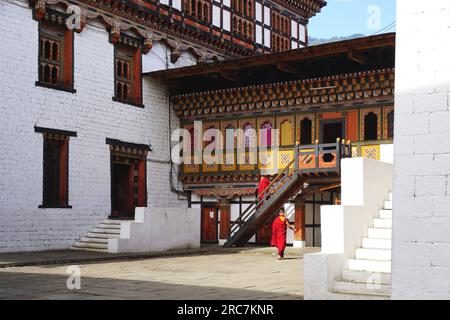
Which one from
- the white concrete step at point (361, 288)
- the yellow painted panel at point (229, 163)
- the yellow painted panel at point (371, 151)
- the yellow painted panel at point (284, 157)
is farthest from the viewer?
the yellow painted panel at point (229, 163)

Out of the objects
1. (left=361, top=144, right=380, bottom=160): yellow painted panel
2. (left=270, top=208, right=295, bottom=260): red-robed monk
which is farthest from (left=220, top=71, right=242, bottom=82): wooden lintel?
(left=270, top=208, right=295, bottom=260): red-robed monk

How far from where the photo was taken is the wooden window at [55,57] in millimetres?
20422

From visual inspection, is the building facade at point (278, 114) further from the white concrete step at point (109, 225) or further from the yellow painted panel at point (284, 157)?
the white concrete step at point (109, 225)

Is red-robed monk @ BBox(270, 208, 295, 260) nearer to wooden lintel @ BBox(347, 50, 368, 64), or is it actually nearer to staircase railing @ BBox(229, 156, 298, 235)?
staircase railing @ BBox(229, 156, 298, 235)

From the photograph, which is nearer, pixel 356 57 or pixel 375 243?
pixel 375 243

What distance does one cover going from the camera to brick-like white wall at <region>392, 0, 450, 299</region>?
6227 millimetres

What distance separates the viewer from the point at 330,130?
894 inches

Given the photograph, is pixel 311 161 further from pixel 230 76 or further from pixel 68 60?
pixel 68 60

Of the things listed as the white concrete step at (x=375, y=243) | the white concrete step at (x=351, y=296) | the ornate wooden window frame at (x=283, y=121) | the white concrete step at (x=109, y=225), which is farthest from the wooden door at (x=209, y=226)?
the white concrete step at (x=351, y=296)

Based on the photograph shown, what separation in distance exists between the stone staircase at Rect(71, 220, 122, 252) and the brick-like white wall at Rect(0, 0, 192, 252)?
22 centimetres

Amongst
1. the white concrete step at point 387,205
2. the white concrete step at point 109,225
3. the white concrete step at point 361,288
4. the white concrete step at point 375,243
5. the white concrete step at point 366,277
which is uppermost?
the white concrete step at point 387,205

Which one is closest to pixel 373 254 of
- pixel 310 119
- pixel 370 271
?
pixel 370 271

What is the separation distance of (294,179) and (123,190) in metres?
6.34
